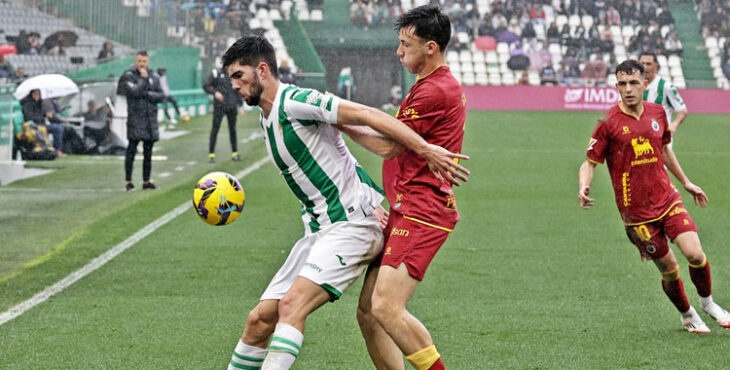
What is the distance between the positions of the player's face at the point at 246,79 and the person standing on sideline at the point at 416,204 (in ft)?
1.82

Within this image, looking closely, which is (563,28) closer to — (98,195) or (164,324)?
(98,195)

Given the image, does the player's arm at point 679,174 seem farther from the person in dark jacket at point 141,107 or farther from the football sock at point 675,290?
the person in dark jacket at point 141,107

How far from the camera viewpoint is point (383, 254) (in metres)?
5.27

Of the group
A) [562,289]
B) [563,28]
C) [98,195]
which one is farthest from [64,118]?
[563,28]

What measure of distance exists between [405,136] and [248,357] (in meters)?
1.40

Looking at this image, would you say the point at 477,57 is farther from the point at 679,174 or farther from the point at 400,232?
the point at 400,232

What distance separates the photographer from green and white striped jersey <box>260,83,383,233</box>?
Result: 5.14m

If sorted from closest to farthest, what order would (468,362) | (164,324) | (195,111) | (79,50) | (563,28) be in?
(468,362)
(164,324)
(79,50)
(195,111)
(563,28)

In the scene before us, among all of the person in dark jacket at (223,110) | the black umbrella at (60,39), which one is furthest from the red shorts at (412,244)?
the black umbrella at (60,39)

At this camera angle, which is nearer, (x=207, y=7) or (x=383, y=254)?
(x=383, y=254)

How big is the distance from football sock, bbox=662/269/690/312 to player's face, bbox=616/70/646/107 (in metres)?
1.28

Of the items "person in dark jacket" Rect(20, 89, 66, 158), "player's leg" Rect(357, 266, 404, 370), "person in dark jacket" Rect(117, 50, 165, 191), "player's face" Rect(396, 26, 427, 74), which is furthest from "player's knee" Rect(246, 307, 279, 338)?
"person in dark jacket" Rect(20, 89, 66, 158)

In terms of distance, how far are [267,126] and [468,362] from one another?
2.13m

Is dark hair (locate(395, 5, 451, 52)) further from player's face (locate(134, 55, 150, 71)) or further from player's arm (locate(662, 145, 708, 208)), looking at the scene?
player's face (locate(134, 55, 150, 71))
